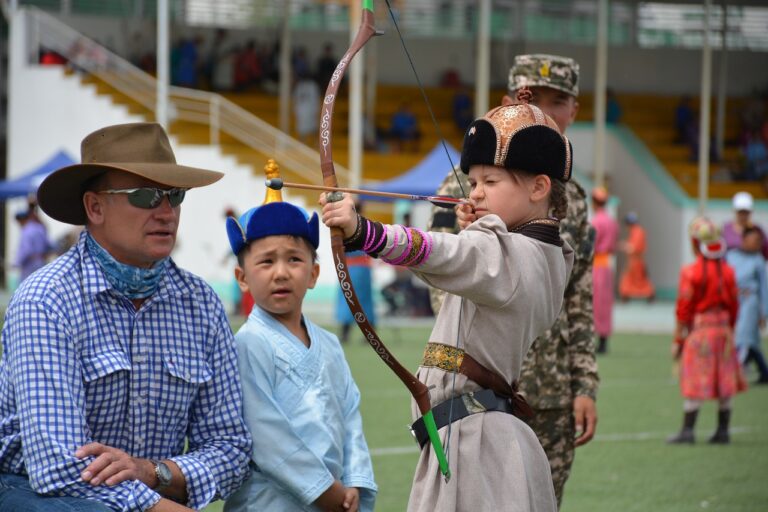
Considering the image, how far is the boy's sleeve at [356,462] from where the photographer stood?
175 inches

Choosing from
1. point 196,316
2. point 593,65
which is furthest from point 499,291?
point 593,65

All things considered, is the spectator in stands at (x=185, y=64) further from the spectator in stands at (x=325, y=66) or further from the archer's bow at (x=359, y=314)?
the archer's bow at (x=359, y=314)

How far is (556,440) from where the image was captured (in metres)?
4.82

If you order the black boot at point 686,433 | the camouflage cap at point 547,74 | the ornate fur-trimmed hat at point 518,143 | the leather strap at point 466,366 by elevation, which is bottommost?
the black boot at point 686,433

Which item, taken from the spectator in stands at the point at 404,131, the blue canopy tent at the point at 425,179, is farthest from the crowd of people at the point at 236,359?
the spectator in stands at the point at 404,131

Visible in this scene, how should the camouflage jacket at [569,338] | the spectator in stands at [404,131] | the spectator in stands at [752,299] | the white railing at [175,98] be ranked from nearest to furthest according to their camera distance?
the camouflage jacket at [569,338], the spectator in stands at [752,299], the white railing at [175,98], the spectator in stands at [404,131]

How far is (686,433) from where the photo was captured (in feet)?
33.0

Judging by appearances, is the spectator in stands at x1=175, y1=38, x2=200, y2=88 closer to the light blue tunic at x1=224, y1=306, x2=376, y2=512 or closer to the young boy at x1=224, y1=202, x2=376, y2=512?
the young boy at x1=224, y1=202, x2=376, y2=512

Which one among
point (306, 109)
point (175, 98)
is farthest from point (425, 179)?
point (175, 98)

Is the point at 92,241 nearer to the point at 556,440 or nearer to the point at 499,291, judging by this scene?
the point at 499,291

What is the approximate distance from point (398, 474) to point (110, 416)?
4.86 meters

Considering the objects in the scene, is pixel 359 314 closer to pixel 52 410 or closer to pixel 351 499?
pixel 52 410

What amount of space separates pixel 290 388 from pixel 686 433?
6293mm

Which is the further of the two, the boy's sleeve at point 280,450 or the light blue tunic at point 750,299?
the light blue tunic at point 750,299
